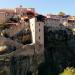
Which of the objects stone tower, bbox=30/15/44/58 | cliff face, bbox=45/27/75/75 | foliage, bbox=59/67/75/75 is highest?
stone tower, bbox=30/15/44/58

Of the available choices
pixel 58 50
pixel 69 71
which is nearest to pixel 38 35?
pixel 58 50

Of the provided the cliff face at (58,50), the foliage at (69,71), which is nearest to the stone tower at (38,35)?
the cliff face at (58,50)

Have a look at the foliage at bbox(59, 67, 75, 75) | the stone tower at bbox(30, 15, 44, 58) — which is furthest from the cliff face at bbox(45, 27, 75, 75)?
the foliage at bbox(59, 67, 75, 75)

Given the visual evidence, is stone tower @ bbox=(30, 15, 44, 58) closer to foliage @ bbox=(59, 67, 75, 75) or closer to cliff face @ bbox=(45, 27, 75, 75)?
cliff face @ bbox=(45, 27, 75, 75)

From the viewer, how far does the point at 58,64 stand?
80.4 metres

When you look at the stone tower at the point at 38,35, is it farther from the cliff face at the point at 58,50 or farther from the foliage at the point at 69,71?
the foliage at the point at 69,71

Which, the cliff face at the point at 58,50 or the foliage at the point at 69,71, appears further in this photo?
the cliff face at the point at 58,50

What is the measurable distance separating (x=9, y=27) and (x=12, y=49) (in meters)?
6.52

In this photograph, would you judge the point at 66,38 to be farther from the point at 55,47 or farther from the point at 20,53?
the point at 20,53

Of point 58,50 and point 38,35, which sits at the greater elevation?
point 38,35

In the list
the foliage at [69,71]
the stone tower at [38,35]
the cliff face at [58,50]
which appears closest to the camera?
the foliage at [69,71]

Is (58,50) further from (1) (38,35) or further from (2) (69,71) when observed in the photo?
(2) (69,71)

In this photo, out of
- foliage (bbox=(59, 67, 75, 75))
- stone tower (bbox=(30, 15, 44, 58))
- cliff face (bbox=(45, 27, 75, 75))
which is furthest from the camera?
cliff face (bbox=(45, 27, 75, 75))

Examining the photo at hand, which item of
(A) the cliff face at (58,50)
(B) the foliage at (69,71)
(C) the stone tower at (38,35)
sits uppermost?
(C) the stone tower at (38,35)
